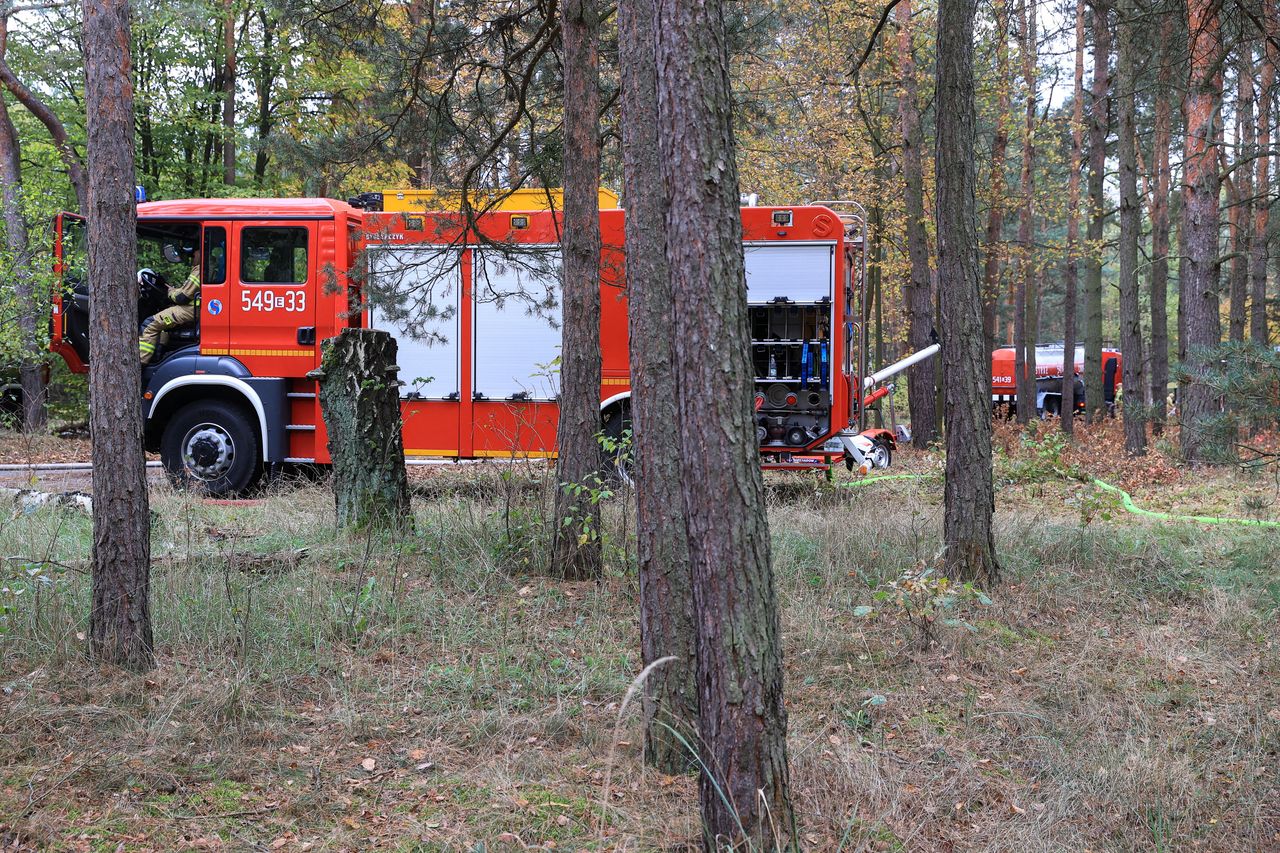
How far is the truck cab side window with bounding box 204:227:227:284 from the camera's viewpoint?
442 inches

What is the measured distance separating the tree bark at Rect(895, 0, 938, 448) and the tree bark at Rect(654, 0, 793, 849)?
41.0ft

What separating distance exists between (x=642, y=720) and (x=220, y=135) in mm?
20032

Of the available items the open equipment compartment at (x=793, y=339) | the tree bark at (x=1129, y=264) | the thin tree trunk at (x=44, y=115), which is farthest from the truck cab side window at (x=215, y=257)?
the tree bark at (x=1129, y=264)

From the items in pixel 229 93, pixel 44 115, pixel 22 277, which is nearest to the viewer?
pixel 22 277

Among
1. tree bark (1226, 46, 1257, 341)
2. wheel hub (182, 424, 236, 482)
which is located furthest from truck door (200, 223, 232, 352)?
tree bark (1226, 46, 1257, 341)

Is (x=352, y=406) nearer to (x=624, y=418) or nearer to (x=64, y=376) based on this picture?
(x=624, y=418)

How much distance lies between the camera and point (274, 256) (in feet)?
37.0

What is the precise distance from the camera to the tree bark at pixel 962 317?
6.88m

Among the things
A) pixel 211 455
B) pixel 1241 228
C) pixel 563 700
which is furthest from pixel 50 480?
pixel 1241 228

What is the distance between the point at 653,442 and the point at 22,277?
1276 centimetres

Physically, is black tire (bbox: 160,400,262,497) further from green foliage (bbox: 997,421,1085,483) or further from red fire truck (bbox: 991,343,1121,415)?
red fire truck (bbox: 991,343,1121,415)

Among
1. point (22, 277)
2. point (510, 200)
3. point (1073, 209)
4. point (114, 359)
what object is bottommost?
point (114, 359)

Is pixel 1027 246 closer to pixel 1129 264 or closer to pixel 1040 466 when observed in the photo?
pixel 1129 264

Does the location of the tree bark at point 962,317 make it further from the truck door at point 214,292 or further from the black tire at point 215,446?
the truck door at point 214,292
